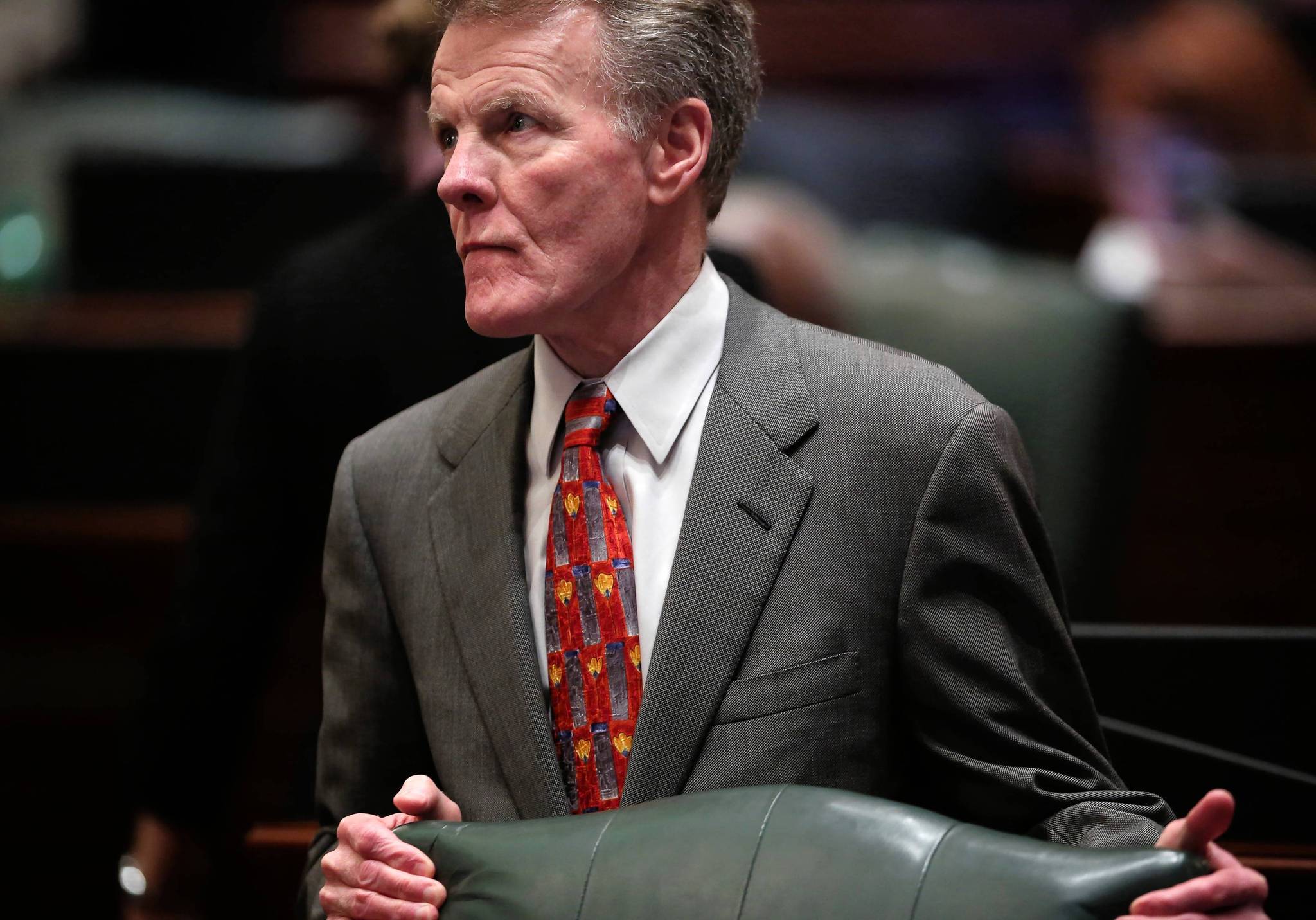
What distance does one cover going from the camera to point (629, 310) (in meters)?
1.58

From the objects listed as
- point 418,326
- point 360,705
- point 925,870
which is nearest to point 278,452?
point 418,326

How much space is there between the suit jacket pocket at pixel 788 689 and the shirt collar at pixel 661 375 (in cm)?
26

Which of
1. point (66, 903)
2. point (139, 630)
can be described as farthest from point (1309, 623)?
point (66, 903)

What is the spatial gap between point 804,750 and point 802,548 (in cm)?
20

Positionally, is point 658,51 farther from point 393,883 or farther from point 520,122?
point 393,883

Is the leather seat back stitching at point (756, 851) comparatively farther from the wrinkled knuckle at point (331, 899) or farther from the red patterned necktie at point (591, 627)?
the wrinkled knuckle at point (331, 899)

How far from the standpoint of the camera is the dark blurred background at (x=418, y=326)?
2010mm

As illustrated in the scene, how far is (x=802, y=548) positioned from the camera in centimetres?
149

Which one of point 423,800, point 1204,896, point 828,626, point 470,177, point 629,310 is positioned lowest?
point 1204,896

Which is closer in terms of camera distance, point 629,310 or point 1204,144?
point 629,310

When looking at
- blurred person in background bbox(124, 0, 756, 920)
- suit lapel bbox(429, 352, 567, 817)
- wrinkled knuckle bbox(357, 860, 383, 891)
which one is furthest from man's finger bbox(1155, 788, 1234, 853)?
blurred person in background bbox(124, 0, 756, 920)

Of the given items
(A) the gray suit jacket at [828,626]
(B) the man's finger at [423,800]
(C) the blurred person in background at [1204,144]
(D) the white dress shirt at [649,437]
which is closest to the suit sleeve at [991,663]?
(A) the gray suit jacket at [828,626]

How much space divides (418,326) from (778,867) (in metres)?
0.99

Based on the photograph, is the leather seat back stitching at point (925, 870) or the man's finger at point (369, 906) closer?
the leather seat back stitching at point (925, 870)
